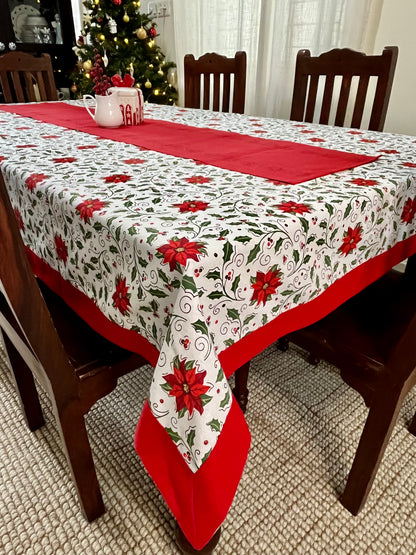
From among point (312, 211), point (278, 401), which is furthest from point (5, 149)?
point (278, 401)

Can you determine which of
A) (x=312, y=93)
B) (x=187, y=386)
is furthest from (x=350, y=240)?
(x=312, y=93)

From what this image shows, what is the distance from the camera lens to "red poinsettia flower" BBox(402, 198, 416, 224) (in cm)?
79

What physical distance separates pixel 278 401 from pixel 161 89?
2616 mm

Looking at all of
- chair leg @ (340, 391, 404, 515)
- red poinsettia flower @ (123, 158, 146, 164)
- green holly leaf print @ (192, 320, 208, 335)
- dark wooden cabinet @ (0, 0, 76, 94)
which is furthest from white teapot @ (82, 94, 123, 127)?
dark wooden cabinet @ (0, 0, 76, 94)

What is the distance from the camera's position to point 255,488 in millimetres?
957

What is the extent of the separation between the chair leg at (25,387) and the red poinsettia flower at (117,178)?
0.46m

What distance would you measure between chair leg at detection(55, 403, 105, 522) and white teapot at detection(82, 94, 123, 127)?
907 millimetres

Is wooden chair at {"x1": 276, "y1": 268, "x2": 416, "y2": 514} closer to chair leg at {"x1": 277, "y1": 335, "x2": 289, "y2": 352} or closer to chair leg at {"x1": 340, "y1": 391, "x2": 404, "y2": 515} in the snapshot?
chair leg at {"x1": 340, "y1": 391, "x2": 404, "y2": 515}

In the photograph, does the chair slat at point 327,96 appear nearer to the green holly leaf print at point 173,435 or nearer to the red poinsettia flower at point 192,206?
the red poinsettia flower at point 192,206

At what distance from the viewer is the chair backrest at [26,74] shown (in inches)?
75.8

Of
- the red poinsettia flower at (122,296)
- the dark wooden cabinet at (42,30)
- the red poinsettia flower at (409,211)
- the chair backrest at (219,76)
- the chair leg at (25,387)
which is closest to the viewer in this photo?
the red poinsettia flower at (122,296)

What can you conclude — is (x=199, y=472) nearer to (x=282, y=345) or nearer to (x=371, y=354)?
(x=371, y=354)

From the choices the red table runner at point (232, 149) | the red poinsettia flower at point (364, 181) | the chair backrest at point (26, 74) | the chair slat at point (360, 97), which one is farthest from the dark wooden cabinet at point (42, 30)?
the red poinsettia flower at point (364, 181)

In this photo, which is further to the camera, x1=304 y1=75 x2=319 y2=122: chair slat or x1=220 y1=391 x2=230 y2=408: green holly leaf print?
x1=304 y1=75 x2=319 y2=122: chair slat
